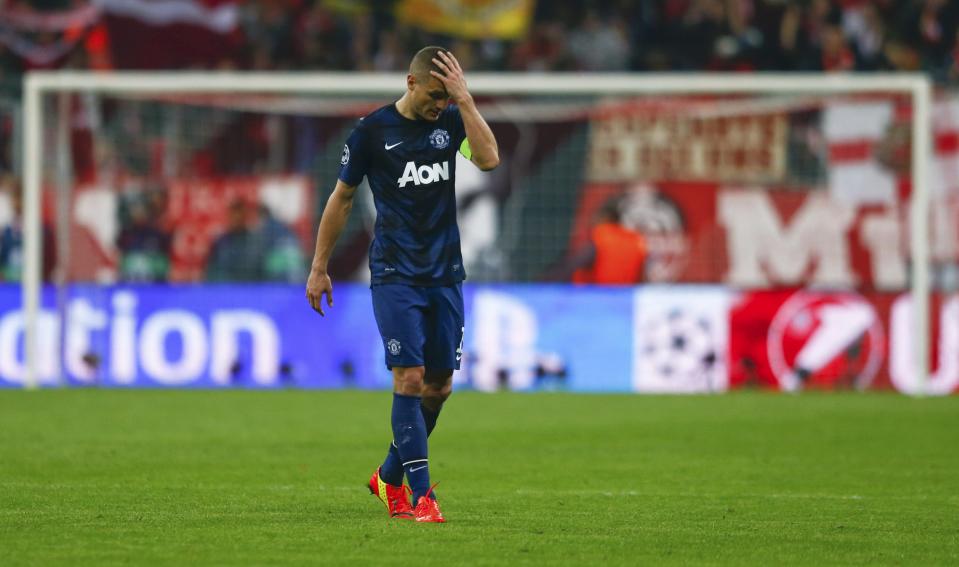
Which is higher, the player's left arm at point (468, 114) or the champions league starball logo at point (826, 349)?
the player's left arm at point (468, 114)

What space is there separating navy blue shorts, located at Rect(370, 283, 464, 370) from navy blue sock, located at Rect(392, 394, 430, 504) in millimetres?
184

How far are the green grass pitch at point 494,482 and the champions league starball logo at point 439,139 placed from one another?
1.72m

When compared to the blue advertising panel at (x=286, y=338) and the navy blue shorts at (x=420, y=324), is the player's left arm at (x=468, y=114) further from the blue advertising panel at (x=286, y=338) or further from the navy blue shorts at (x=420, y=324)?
the blue advertising panel at (x=286, y=338)

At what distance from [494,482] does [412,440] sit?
1942mm

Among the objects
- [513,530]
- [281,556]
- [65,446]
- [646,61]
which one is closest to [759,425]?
[65,446]

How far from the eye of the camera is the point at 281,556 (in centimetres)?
654

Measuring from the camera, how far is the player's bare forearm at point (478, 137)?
7.66 meters

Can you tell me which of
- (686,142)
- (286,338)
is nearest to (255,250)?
(286,338)

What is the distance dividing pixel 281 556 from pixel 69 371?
41.2ft

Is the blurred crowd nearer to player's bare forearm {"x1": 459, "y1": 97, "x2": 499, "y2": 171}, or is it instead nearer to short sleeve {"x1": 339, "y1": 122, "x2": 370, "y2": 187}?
short sleeve {"x1": 339, "y1": 122, "x2": 370, "y2": 187}

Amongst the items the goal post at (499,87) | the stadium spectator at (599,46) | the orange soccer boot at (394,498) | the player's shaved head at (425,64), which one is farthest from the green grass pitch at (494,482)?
the stadium spectator at (599,46)

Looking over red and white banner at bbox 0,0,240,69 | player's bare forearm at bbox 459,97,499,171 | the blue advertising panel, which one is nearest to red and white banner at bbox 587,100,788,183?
the blue advertising panel

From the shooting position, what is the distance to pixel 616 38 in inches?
910

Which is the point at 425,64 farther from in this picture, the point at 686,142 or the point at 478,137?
the point at 686,142
